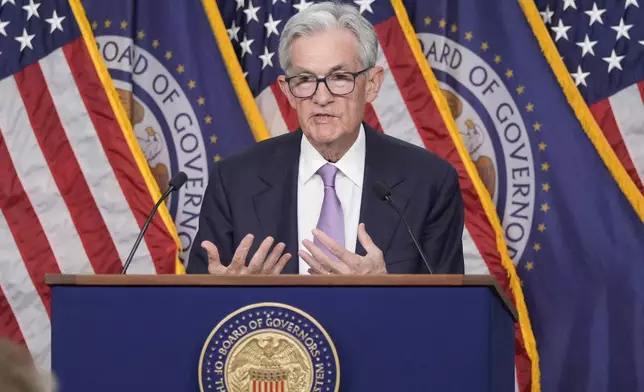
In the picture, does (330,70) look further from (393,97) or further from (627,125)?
(627,125)

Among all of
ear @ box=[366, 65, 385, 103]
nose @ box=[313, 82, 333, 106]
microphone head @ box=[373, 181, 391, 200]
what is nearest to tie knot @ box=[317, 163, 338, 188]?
nose @ box=[313, 82, 333, 106]

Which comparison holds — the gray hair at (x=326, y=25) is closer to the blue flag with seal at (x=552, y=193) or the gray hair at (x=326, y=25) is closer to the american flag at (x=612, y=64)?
the blue flag with seal at (x=552, y=193)

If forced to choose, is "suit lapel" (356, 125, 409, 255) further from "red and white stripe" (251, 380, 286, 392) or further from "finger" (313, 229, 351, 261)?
"red and white stripe" (251, 380, 286, 392)

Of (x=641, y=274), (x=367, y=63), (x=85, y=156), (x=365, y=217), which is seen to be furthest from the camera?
(x=85, y=156)

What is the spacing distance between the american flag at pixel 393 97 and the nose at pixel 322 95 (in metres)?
1.70

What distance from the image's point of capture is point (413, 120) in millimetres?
4934

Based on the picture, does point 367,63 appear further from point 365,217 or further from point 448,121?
point 448,121

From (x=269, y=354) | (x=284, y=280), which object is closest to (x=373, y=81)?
(x=284, y=280)

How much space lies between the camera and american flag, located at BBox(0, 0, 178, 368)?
16.2ft

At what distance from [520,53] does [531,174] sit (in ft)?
1.88

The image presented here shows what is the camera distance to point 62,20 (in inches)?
201

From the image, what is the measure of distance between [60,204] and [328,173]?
84.5 inches

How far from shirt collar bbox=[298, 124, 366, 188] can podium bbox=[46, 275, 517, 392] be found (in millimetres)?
1104

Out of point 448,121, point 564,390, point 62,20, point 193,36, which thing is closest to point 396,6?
point 448,121
